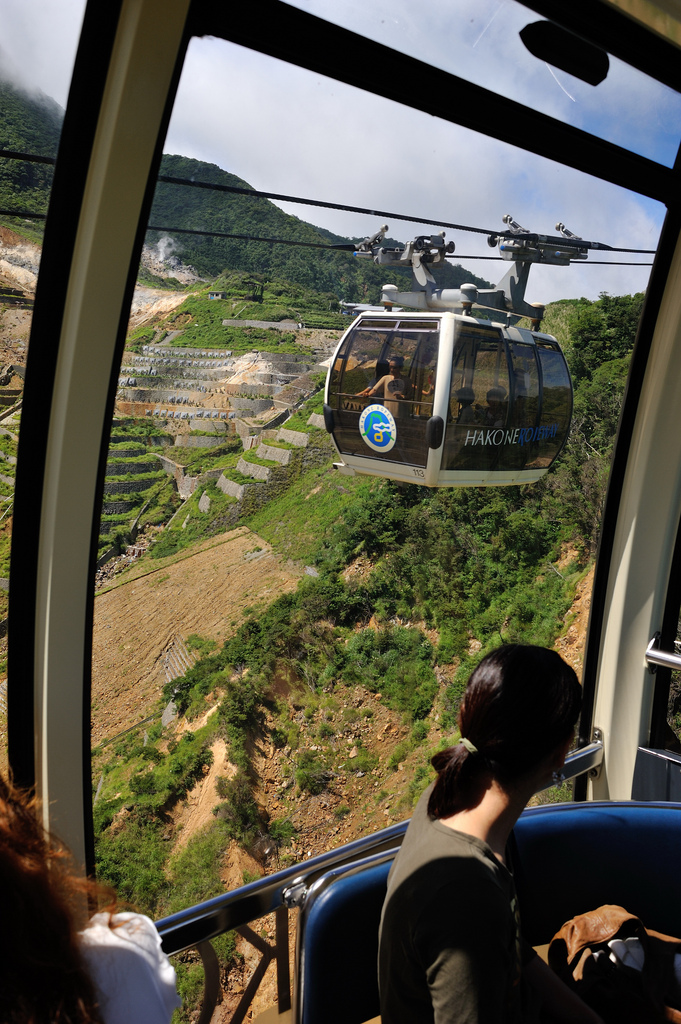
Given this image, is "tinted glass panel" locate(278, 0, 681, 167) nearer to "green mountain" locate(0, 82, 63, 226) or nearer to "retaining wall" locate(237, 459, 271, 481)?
"green mountain" locate(0, 82, 63, 226)

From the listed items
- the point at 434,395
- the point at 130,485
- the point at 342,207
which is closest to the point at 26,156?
the point at 342,207

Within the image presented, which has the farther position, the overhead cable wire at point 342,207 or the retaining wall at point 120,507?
the retaining wall at point 120,507

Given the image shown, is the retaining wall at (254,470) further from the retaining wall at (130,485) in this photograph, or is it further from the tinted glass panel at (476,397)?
the tinted glass panel at (476,397)

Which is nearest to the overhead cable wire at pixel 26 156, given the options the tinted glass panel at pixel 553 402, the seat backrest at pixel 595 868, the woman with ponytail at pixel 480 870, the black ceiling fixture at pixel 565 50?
the black ceiling fixture at pixel 565 50

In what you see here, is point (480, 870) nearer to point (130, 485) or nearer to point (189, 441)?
point (130, 485)

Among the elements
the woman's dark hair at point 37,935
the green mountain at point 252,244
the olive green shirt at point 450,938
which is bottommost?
the olive green shirt at point 450,938

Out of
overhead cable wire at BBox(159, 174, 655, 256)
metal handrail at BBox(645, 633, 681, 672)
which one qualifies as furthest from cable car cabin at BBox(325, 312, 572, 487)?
metal handrail at BBox(645, 633, 681, 672)
